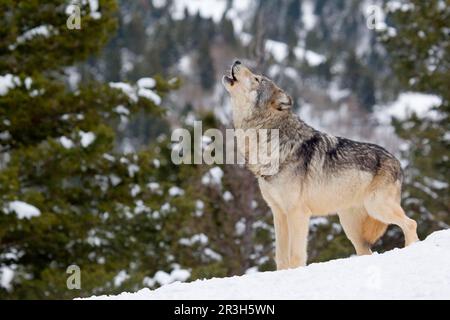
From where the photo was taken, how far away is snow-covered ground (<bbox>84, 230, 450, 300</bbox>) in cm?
402

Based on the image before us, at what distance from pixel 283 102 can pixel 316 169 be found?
2.56 feet

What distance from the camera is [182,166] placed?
1753cm

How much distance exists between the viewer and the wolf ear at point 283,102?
22.6 ft

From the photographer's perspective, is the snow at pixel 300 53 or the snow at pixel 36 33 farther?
the snow at pixel 300 53

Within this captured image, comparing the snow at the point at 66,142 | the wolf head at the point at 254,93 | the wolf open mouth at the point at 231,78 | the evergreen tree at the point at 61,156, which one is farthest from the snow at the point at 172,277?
the wolf open mouth at the point at 231,78

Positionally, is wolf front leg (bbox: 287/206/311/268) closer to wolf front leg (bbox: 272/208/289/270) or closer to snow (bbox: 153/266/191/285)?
wolf front leg (bbox: 272/208/289/270)

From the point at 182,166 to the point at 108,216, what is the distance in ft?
11.7

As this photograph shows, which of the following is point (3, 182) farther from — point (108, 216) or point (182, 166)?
point (182, 166)

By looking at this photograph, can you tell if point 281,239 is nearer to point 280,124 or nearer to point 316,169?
point 316,169

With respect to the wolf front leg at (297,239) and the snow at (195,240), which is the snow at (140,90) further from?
the wolf front leg at (297,239)

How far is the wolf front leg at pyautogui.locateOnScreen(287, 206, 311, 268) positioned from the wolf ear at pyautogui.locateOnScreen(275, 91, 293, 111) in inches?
45.6

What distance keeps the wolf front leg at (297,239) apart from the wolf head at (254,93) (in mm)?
1193

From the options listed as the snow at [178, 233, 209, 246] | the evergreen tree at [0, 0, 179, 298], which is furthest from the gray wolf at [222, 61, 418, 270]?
the snow at [178, 233, 209, 246]

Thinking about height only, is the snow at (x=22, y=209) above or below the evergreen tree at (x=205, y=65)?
below
